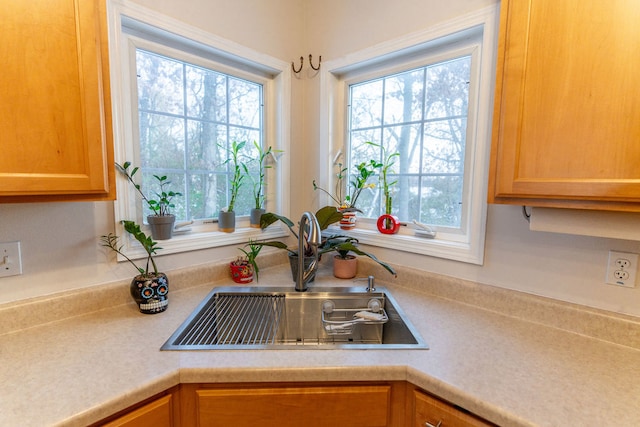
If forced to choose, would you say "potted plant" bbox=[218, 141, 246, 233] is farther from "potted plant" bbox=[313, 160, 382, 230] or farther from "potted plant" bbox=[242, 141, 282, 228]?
"potted plant" bbox=[313, 160, 382, 230]

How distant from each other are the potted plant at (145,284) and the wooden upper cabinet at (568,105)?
1.19m

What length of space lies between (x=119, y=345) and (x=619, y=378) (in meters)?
1.33

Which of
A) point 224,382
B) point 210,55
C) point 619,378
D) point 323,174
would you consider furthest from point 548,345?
point 210,55

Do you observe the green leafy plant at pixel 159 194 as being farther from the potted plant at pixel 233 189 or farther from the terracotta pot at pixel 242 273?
the terracotta pot at pixel 242 273

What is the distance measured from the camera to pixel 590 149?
2.50ft

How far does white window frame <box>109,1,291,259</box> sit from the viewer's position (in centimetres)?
113

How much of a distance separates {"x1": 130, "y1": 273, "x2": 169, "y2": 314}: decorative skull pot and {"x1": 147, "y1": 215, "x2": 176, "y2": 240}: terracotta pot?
0.22 metres

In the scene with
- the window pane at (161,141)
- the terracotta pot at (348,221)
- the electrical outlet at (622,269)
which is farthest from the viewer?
the terracotta pot at (348,221)

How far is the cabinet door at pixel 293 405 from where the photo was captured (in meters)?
0.79

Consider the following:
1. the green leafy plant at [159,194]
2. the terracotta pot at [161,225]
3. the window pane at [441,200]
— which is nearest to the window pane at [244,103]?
the green leafy plant at [159,194]

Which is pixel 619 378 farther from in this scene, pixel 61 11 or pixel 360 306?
pixel 61 11

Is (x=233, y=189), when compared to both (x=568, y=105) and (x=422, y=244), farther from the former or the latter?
(x=568, y=105)

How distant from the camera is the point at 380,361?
0.80 metres

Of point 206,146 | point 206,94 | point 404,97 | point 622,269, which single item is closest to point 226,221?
point 206,146
